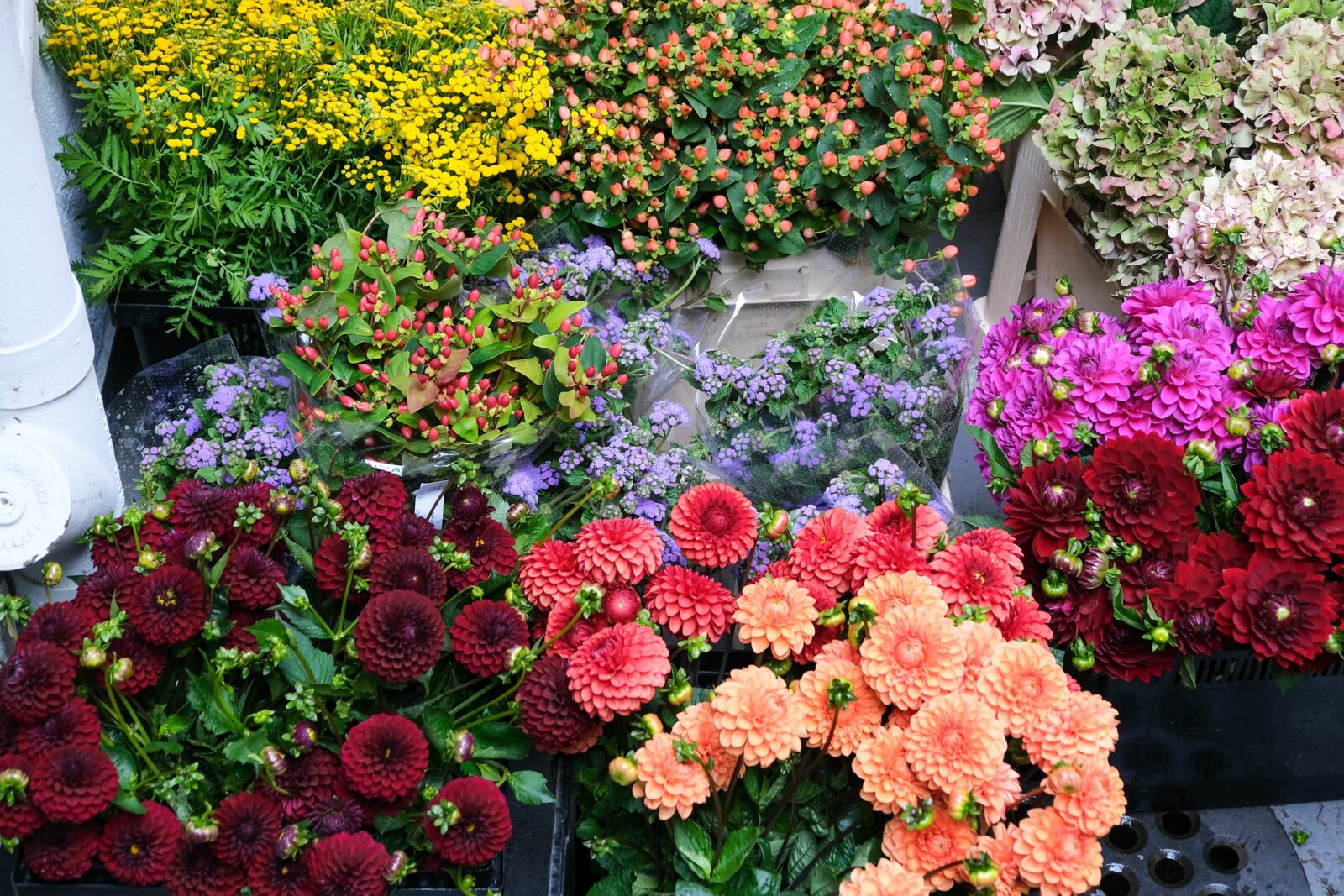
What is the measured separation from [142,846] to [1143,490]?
141cm

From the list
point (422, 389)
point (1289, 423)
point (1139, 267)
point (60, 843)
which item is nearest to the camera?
point (60, 843)

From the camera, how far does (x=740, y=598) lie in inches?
59.8

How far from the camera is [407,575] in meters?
1.51

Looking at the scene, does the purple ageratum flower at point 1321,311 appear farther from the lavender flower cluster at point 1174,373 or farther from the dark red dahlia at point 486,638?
the dark red dahlia at point 486,638

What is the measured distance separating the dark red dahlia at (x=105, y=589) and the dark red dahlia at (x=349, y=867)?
47 cm

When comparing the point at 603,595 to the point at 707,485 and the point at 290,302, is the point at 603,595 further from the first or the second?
the point at 290,302

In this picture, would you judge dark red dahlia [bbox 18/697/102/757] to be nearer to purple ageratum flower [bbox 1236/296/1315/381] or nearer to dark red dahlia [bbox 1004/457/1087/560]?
dark red dahlia [bbox 1004/457/1087/560]

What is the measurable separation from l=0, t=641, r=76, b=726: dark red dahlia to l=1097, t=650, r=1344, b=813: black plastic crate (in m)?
1.49

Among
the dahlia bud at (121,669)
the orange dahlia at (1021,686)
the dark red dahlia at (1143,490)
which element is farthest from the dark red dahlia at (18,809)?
the dark red dahlia at (1143,490)

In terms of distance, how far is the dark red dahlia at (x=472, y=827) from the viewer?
1322mm

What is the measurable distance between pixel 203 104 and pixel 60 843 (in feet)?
5.00

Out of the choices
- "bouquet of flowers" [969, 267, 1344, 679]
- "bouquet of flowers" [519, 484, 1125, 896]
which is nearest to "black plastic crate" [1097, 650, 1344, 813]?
"bouquet of flowers" [969, 267, 1344, 679]

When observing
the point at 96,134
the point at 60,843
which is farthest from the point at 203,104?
the point at 60,843

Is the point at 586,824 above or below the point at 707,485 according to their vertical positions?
below
